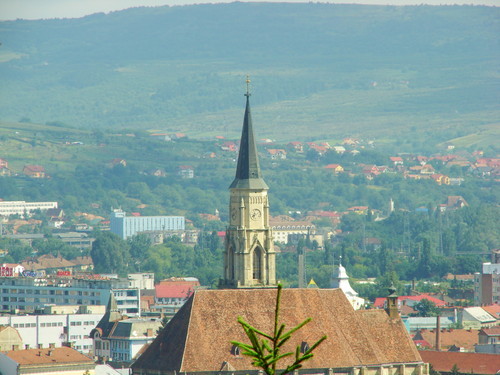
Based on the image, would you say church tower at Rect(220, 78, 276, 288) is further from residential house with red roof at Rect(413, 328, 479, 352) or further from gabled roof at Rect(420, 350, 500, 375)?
residential house with red roof at Rect(413, 328, 479, 352)

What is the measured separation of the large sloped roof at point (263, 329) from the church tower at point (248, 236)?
10178 mm

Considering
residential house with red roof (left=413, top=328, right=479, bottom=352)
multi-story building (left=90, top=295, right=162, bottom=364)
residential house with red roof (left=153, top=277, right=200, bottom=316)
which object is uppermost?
multi-story building (left=90, top=295, right=162, bottom=364)

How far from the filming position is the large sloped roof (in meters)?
56.0

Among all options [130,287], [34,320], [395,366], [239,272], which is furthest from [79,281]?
[395,366]

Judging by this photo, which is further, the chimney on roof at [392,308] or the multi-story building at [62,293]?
the multi-story building at [62,293]

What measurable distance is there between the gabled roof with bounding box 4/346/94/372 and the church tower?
987cm

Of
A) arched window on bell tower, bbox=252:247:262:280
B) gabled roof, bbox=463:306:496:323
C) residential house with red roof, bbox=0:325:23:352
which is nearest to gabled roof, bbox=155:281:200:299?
gabled roof, bbox=463:306:496:323

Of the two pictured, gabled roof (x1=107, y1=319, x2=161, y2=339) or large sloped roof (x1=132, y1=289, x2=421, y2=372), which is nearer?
large sloped roof (x1=132, y1=289, x2=421, y2=372)

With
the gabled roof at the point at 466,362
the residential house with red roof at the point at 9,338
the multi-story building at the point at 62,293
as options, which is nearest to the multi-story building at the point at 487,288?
the multi-story building at the point at 62,293

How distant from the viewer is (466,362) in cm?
7831

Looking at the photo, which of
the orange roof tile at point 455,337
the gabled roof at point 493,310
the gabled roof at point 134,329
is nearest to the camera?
the gabled roof at point 134,329

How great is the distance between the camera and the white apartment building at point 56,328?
97125 millimetres

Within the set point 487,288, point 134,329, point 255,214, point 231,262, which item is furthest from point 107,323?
point 487,288

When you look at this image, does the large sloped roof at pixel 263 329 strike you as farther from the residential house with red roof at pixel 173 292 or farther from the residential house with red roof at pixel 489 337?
the residential house with red roof at pixel 173 292
